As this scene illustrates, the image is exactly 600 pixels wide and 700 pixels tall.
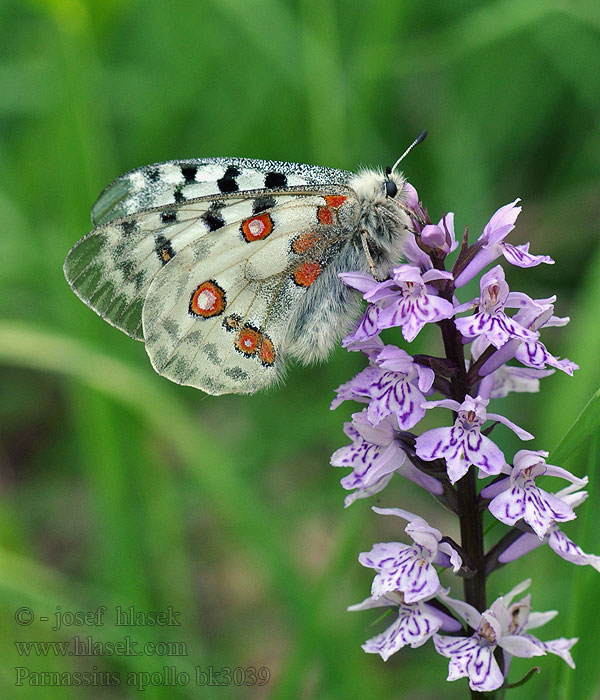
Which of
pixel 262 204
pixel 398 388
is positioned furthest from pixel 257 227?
→ pixel 398 388

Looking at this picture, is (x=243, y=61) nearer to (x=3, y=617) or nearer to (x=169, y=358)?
(x=169, y=358)

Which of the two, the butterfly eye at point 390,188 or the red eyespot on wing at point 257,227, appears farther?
the red eyespot on wing at point 257,227

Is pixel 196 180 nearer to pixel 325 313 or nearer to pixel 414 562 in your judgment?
pixel 325 313

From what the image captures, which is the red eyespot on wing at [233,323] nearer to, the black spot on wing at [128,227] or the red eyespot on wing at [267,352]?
the red eyespot on wing at [267,352]

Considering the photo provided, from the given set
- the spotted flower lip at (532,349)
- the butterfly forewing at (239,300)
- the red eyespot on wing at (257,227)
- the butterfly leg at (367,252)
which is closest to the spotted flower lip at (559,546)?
the spotted flower lip at (532,349)

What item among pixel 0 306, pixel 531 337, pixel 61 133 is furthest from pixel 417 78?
pixel 531 337

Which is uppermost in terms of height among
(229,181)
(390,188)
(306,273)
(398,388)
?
(229,181)
